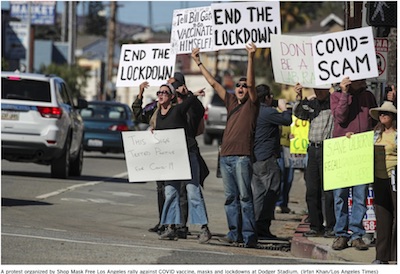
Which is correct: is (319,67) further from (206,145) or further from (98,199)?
(206,145)

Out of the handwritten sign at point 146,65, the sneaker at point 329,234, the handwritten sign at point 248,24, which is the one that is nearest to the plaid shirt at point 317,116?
the handwritten sign at point 248,24

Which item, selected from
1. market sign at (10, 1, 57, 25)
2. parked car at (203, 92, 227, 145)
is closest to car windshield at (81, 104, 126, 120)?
parked car at (203, 92, 227, 145)

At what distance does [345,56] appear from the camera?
12.5 metres

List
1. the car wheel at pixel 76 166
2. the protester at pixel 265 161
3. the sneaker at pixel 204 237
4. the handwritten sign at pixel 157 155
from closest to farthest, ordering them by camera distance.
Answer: the sneaker at pixel 204 237
the handwritten sign at pixel 157 155
the protester at pixel 265 161
the car wheel at pixel 76 166

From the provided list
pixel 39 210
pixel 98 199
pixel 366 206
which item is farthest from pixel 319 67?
pixel 98 199

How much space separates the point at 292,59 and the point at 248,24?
735mm

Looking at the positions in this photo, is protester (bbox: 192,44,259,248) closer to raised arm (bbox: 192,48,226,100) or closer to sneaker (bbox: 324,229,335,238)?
raised arm (bbox: 192,48,226,100)

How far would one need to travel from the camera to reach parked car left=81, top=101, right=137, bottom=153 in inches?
1197

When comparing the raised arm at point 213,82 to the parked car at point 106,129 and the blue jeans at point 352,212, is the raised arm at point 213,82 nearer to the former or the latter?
the blue jeans at point 352,212

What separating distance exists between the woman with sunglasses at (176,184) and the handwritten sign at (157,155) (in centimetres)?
11

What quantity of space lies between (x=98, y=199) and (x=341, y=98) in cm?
745

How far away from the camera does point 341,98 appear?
1240 cm

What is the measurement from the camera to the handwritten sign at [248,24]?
45.8 ft

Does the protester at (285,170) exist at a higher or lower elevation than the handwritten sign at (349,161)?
lower
